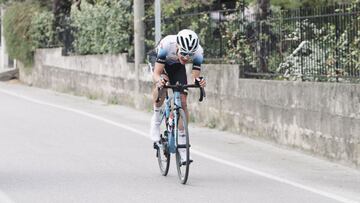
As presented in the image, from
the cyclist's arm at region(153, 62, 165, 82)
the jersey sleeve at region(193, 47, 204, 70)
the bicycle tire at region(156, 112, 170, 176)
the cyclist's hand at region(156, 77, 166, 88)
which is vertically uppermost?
the jersey sleeve at region(193, 47, 204, 70)

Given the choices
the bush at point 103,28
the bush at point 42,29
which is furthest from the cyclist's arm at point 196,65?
the bush at point 42,29

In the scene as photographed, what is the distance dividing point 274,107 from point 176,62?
3924 millimetres

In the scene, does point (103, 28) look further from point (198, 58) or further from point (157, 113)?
point (198, 58)

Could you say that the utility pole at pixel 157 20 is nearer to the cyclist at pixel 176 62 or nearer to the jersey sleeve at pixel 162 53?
the cyclist at pixel 176 62

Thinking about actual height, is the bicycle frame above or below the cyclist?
below

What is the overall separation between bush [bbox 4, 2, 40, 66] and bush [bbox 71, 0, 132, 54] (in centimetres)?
480

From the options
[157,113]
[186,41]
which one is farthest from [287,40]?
[186,41]

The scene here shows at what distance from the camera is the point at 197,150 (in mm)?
14781

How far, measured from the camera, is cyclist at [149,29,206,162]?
439 inches

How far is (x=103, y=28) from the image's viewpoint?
2547 centimetres

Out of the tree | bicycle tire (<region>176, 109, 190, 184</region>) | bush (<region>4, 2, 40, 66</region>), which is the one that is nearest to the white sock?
bicycle tire (<region>176, 109, 190, 184</region>)

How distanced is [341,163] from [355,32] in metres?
2.13

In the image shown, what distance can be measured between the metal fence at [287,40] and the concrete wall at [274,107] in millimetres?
492

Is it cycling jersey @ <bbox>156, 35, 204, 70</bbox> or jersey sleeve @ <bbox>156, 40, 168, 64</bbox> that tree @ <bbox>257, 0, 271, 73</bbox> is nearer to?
cycling jersey @ <bbox>156, 35, 204, 70</bbox>
